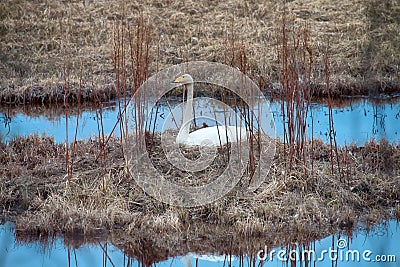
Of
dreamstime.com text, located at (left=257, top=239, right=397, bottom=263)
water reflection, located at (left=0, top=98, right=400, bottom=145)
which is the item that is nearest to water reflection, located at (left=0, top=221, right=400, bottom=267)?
dreamstime.com text, located at (left=257, top=239, right=397, bottom=263)

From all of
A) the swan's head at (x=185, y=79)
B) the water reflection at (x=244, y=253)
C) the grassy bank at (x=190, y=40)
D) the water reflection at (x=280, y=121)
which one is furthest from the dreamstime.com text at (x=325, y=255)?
the grassy bank at (x=190, y=40)

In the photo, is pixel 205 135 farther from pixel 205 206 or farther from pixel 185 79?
pixel 205 206

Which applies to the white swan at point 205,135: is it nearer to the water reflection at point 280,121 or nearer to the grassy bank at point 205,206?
the grassy bank at point 205,206

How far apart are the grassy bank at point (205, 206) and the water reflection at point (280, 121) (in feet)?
6.67

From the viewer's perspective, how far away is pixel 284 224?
25.7ft

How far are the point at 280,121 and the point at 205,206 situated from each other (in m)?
4.39

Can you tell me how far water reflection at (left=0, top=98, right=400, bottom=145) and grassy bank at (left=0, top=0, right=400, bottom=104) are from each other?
0.55 metres

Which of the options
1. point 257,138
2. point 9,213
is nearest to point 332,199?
point 257,138

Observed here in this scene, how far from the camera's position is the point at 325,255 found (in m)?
7.29

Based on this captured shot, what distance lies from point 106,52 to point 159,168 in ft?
24.7

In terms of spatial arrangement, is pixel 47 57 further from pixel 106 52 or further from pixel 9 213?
pixel 9 213
